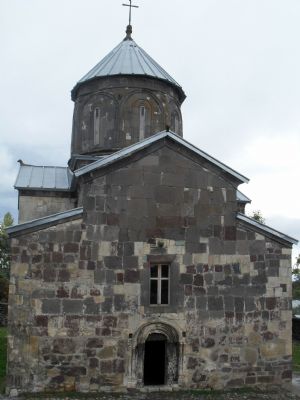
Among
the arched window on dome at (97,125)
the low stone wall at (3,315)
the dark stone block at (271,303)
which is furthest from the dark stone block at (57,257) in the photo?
the low stone wall at (3,315)

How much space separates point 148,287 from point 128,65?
7390mm

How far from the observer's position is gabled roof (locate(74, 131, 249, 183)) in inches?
365

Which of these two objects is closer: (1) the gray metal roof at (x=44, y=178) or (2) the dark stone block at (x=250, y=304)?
(2) the dark stone block at (x=250, y=304)

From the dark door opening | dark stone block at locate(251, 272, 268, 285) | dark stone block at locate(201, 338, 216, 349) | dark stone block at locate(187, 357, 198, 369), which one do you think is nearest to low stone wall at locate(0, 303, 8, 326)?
the dark door opening

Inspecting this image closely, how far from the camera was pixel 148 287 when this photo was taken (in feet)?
30.3

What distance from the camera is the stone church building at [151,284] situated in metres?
8.78

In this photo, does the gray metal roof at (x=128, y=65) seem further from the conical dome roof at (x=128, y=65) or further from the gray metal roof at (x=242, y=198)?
the gray metal roof at (x=242, y=198)

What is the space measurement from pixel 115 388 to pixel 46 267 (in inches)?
104

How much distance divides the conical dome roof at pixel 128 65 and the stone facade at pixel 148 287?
15.7 feet

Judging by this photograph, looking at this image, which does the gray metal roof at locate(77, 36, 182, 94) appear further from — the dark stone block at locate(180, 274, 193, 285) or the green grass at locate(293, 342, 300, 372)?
the green grass at locate(293, 342, 300, 372)

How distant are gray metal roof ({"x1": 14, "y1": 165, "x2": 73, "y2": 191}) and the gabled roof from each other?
3.00 metres

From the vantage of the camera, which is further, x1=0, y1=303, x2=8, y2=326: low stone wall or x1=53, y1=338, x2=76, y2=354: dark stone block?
x1=0, y1=303, x2=8, y2=326: low stone wall

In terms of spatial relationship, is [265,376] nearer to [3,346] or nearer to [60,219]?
[60,219]

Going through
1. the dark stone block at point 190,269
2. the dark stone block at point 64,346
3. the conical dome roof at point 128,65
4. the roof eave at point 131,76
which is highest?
the conical dome roof at point 128,65
